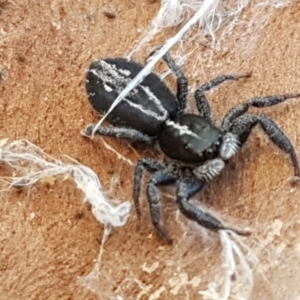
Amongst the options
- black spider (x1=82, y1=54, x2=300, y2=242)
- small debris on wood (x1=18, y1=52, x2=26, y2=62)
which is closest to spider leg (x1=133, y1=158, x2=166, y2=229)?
black spider (x1=82, y1=54, x2=300, y2=242)

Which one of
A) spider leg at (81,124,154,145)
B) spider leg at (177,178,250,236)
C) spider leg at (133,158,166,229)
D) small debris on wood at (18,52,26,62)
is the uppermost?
small debris on wood at (18,52,26,62)

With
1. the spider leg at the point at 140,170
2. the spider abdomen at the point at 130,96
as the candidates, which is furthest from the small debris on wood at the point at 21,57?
the spider leg at the point at 140,170

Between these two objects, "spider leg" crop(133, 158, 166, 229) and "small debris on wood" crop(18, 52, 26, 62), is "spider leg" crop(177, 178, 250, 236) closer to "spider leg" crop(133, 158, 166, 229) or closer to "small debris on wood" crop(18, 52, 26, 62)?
"spider leg" crop(133, 158, 166, 229)

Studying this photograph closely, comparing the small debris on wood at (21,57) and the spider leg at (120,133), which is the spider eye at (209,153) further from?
the small debris on wood at (21,57)

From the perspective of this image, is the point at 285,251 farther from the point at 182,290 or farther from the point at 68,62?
the point at 68,62

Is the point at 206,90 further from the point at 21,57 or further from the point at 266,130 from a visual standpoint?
the point at 21,57

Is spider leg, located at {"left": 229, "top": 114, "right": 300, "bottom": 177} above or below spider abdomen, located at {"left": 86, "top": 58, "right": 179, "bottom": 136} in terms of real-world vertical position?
below
